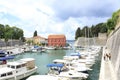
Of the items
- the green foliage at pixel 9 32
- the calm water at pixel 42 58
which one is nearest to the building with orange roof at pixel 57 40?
the green foliage at pixel 9 32

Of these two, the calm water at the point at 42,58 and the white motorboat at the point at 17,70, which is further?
the calm water at the point at 42,58

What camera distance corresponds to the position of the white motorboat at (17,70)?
911 inches

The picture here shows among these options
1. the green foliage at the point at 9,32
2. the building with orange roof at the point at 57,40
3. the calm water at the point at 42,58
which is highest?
the green foliage at the point at 9,32

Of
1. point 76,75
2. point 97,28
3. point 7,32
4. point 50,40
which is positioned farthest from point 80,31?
point 76,75

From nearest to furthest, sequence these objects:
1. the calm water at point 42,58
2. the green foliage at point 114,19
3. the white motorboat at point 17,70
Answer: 1. the white motorboat at point 17,70
2. the calm water at point 42,58
3. the green foliage at point 114,19

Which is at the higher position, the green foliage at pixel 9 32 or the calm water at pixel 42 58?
the green foliage at pixel 9 32

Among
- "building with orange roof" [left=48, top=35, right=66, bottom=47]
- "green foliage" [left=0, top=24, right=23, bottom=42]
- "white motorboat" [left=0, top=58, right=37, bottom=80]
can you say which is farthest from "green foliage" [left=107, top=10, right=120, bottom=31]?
"building with orange roof" [left=48, top=35, right=66, bottom=47]

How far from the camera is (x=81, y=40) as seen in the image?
369ft

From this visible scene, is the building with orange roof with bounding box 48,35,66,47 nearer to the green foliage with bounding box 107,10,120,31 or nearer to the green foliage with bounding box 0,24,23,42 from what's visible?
the green foliage with bounding box 0,24,23,42

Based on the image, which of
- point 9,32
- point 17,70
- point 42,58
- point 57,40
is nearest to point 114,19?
point 42,58

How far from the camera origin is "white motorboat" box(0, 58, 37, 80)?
23.1 metres

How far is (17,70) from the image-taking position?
25.5 m

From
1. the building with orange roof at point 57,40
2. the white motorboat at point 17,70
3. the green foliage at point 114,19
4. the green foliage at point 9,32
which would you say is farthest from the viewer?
the building with orange roof at point 57,40

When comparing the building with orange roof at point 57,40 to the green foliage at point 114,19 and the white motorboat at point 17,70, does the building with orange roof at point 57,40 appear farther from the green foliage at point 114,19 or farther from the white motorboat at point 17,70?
the white motorboat at point 17,70
